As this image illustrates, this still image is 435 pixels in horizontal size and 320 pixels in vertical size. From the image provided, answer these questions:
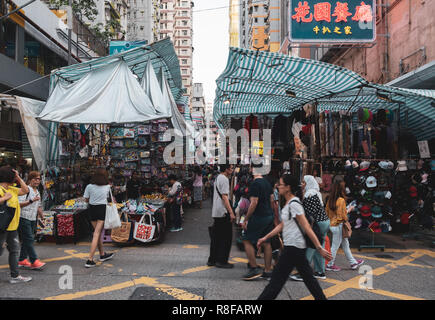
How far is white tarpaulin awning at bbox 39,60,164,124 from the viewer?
309 inches

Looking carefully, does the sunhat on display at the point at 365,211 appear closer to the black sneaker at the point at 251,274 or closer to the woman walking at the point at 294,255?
the black sneaker at the point at 251,274

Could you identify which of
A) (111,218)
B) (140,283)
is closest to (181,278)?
(140,283)

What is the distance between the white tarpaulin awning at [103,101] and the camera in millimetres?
7836

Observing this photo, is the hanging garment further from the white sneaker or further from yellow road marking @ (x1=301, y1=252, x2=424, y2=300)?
the white sneaker

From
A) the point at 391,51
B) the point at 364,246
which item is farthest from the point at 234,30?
the point at 364,246

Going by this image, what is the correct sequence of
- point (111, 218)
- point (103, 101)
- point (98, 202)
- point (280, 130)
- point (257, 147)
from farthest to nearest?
point (257, 147) → point (280, 130) → point (103, 101) → point (111, 218) → point (98, 202)

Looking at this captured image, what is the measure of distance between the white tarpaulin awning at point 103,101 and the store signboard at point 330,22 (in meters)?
6.82

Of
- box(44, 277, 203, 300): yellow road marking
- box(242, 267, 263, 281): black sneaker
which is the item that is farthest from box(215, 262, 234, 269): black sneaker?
box(44, 277, 203, 300): yellow road marking

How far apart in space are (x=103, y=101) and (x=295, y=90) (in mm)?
4725

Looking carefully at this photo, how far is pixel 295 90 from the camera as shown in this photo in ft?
28.6

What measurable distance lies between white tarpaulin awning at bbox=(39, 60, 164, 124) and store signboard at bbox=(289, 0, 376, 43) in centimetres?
682

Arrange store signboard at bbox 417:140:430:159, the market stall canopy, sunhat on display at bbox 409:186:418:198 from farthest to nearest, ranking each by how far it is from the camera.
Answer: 1. store signboard at bbox 417:140:430:159
2. sunhat on display at bbox 409:186:418:198
3. the market stall canopy

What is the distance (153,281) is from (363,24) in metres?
11.8

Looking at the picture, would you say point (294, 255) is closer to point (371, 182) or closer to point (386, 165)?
point (371, 182)
